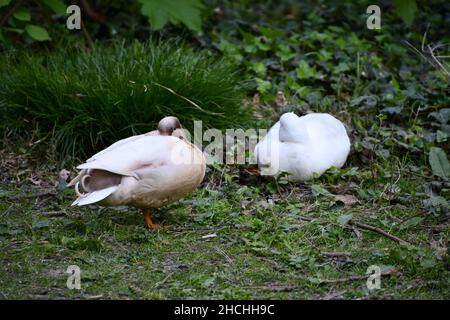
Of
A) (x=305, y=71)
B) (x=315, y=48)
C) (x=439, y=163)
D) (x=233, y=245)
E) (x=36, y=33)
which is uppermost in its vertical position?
(x=36, y=33)

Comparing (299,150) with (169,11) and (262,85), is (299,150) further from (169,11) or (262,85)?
(262,85)

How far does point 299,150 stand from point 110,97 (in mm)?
1201

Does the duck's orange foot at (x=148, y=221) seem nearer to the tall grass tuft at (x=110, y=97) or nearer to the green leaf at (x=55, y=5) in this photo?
the tall grass tuft at (x=110, y=97)

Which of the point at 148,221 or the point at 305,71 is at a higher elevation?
the point at 305,71

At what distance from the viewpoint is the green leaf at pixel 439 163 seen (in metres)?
4.26

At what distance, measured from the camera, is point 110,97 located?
4.59 metres

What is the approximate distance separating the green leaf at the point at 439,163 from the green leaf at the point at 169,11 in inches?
62.3

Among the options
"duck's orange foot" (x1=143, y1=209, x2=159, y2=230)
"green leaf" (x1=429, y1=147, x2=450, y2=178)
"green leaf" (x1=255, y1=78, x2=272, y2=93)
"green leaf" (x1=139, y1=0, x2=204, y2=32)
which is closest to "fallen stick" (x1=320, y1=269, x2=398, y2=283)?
"duck's orange foot" (x1=143, y1=209, x2=159, y2=230)

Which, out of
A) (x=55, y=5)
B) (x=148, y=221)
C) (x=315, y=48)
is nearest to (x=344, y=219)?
(x=148, y=221)

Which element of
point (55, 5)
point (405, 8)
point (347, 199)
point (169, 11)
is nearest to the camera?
point (347, 199)

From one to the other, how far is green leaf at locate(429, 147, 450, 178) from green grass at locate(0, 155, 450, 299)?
139 millimetres

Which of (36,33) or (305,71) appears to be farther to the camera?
(305,71)

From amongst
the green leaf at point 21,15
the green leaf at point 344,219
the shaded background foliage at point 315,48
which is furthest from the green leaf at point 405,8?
the green leaf at point 21,15

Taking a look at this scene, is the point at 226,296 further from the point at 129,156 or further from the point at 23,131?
the point at 23,131
